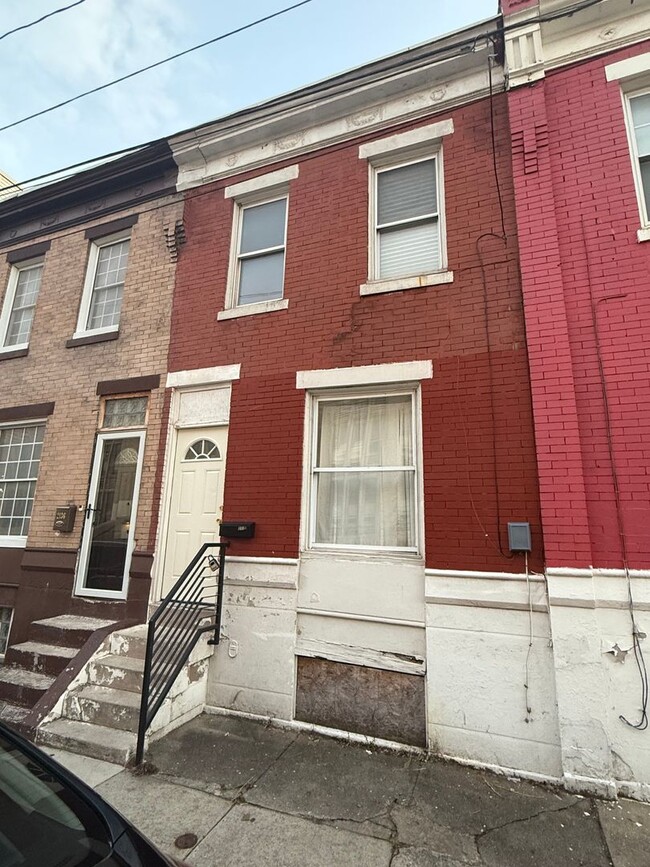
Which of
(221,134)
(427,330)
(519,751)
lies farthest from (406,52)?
(519,751)

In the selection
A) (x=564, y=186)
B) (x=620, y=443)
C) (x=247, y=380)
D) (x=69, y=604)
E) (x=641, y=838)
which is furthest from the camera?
(x=69, y=604)

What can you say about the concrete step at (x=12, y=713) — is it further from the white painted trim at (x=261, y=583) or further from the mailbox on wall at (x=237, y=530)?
the mailbox on wall at (x=237, y=530)

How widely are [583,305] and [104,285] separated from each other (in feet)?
22.9

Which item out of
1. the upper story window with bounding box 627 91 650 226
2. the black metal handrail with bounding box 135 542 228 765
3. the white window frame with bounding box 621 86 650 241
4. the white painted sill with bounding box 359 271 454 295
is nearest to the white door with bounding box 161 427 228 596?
the black metal handrail with bounding box 135 542 228 765

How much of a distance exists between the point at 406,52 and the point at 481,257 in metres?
2.95

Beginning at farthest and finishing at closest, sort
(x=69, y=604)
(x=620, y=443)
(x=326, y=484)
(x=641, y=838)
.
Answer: (x=69, y=604)
(x=326, y=484)
(x=620, y=443)
(x=641, y=838)

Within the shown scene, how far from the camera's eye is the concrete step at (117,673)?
4.76 m

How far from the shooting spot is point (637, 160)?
4.93 m

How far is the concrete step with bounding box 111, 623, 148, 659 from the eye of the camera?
514cm

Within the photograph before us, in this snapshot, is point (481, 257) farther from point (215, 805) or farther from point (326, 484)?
point (215, 805)

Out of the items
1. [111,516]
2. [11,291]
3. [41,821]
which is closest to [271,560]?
[111,516]

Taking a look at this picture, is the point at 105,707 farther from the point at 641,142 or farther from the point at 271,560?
the point at 641,142

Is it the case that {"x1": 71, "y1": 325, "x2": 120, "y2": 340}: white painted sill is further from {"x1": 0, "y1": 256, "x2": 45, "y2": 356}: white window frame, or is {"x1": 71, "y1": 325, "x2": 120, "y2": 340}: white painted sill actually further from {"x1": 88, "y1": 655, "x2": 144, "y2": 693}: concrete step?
{"x1": 88, "y1": 655, "x2": 144, "y2": 693}: concrete step

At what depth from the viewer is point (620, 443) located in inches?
169
